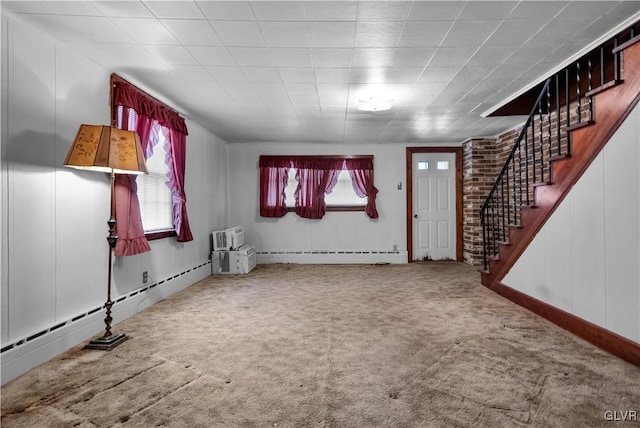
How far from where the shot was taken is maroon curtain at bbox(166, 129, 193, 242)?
4.25m

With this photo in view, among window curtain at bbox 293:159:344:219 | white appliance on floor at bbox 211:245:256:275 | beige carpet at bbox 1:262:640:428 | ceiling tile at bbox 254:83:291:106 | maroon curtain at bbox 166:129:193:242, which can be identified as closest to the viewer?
beige carpet at bbox 1:262:640:428

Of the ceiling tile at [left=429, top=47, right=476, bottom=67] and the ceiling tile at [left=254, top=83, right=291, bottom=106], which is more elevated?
the ceiling tile at [left=254, top=83, right=291, bottom=106]

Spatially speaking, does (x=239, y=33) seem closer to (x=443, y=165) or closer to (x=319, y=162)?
(x=319, y=162)

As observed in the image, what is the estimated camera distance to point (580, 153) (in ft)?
9.29

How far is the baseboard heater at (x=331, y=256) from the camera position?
6.62 meters

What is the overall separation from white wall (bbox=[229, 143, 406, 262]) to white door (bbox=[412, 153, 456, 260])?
30cm

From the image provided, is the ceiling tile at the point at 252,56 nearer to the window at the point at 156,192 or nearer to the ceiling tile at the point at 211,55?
the ceiling tile at the point at 211,55

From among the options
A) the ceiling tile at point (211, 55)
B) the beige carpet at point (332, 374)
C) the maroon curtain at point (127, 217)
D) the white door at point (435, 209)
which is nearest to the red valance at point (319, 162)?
the white door at point (435, 209)

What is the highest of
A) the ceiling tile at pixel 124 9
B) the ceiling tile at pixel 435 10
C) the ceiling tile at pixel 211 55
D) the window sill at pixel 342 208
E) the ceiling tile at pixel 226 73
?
the ceiling tile at pixel 226 73

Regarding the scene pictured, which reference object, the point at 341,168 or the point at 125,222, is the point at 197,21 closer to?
the point at 125,222

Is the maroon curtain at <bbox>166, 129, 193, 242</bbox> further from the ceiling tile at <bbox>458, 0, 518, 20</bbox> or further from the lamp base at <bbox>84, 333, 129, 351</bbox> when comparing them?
the ceiling tile at <bbox>458, 0, 518, 20</bbox>

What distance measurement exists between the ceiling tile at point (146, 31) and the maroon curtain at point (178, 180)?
169cm

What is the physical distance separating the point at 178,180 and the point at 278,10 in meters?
2.81

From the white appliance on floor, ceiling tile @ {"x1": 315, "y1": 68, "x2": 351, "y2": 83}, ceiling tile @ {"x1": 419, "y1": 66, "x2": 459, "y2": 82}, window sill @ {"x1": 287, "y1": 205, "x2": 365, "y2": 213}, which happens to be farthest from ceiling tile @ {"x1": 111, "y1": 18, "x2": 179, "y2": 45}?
window sill @ {"x1": 287, "y1": 205, "x2": 365, "y2": 213}
